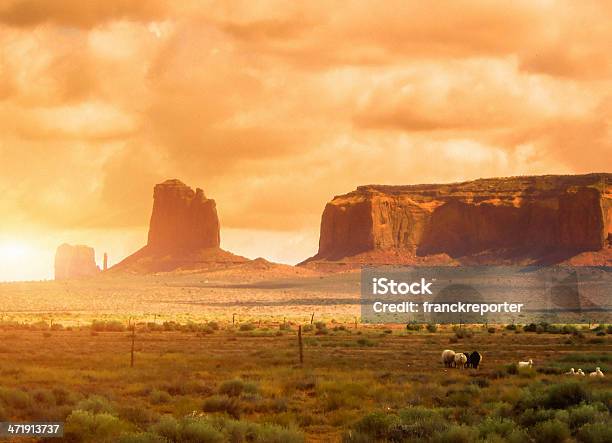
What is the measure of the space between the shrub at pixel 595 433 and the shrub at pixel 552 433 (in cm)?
27

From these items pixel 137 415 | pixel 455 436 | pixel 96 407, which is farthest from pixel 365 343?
pixel 455 436

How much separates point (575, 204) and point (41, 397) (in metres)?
169

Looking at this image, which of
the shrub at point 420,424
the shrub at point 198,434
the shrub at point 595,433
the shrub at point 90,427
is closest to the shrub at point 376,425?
the shrub at point 420,424

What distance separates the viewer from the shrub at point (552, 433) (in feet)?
48.6

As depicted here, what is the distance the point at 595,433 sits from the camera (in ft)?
47.3

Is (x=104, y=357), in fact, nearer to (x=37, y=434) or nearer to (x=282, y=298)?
(x=37, y=434)

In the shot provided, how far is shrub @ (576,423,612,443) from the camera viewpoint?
562 inches

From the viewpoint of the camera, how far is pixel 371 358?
33.8m

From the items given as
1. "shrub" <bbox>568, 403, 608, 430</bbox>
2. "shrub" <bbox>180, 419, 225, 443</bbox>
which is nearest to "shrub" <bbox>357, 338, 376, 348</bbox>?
"shrub" <bbox>568, 403, 608, 430</bbox>

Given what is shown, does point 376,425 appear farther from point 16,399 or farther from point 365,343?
point 365,343

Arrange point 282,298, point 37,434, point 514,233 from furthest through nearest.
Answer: point 514,233
point 282,298
point 37,434

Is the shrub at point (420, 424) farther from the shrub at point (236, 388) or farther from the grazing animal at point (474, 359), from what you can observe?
the grazing animal at point (474, 359)

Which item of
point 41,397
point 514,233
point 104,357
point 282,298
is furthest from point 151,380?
point 514,233

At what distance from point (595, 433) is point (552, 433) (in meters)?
0.74
